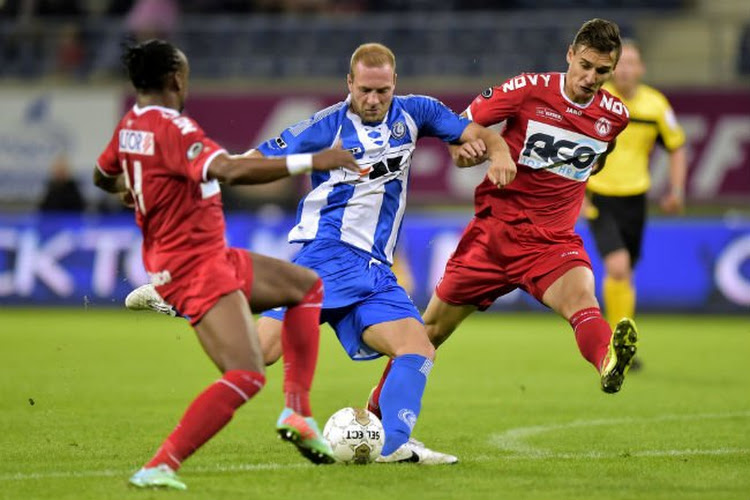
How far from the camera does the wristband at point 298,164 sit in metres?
5.69

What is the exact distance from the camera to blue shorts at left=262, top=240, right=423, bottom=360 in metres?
7.06

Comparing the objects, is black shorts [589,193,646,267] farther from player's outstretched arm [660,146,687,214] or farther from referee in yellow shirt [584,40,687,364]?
player's outstretched arm [660,146,687,214]

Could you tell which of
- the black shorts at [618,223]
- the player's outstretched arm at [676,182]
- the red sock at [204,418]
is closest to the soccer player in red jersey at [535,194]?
the red sock at [204,418]

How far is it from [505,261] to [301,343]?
6.37 feet

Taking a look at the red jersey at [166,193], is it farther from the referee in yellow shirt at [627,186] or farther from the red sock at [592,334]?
the referee in yellow shirt at [627,186]

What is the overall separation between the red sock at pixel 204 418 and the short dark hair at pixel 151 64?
1310 mm

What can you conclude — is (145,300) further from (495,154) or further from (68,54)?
(68,54)

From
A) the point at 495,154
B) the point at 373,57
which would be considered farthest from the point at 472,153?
the point at 373,57

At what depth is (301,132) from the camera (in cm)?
714

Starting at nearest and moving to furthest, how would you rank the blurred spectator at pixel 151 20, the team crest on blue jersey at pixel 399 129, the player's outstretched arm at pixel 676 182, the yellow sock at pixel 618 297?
the team crest on blue jersey at pixel 399 129, the yellow sock at pixel 618 297, the player's outstretched arm at pixel 676 182, the blurred spectator at pixel 151 20

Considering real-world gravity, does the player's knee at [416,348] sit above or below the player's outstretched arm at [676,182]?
below

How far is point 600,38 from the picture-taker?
24.7 ft

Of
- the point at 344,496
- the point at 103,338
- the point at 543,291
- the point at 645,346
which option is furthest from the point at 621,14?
the point at 344,496

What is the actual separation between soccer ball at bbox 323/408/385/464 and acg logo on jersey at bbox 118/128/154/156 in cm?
176
